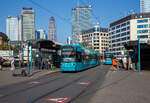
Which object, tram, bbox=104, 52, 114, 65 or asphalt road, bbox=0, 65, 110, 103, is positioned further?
tram, bbox=104, 52, 114, 65

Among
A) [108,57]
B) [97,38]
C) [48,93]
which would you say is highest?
[97,38]

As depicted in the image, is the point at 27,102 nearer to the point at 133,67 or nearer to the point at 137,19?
the point at 133,67

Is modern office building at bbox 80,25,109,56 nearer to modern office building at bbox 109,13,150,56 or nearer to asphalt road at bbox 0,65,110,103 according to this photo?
modern office building at bbox 109,13,150,56

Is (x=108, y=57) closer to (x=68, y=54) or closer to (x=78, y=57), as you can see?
(x=78, y=57)

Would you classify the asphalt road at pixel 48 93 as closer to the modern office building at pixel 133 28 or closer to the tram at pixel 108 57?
the tram at pixel 108 57

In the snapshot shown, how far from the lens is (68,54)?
21.3 m

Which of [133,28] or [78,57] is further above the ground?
[133,28]

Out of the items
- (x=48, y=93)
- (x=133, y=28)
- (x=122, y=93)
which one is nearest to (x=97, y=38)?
(x=133, y=28)

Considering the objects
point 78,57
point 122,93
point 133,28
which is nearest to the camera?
point 122,93

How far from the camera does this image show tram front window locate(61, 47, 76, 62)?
69.6ft

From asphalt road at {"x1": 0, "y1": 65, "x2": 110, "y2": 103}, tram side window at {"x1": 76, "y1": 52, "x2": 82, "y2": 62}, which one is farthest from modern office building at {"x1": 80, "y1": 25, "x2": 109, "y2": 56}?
asphalt road at {"x1": 0, "y1": 65, "x2": 110, "y2": 103}

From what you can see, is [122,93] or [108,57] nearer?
[122,93]

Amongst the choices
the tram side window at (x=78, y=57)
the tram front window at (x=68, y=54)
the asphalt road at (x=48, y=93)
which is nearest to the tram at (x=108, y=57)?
the tram side window at (x=78, y=57)

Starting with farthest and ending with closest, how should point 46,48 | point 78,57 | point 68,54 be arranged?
point 46,48
point 78,57
point 68,54
